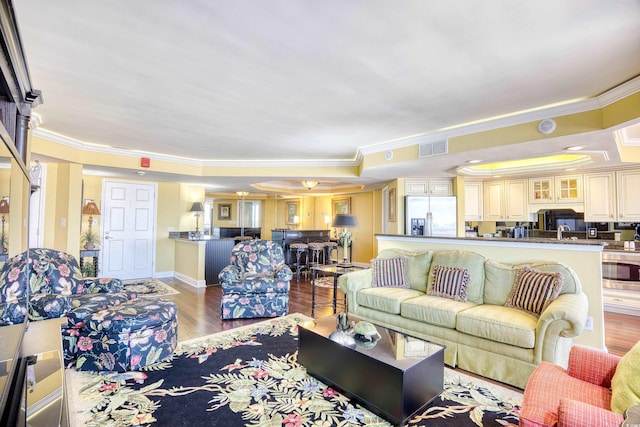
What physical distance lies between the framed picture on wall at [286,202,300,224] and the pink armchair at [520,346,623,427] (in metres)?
9.47

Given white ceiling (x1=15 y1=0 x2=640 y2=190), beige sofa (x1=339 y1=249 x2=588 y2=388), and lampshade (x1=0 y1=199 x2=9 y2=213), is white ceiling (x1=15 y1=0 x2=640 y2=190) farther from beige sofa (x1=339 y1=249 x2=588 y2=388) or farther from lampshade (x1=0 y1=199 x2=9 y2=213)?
beige sofa (x1=339 y1=249 x2=588 y2=388)

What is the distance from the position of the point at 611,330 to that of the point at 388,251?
2759 millimetres

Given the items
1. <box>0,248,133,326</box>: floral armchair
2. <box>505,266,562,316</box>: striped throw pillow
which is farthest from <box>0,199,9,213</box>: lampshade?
<box>505,266,562,316</box>: striped throw pillow

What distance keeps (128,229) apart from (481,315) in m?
6.83

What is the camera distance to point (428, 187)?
6.00 m

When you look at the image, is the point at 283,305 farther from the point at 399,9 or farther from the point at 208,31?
the point at 399,9

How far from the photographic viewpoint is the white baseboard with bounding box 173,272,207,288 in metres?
5.88

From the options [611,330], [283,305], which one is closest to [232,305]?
[283,305]

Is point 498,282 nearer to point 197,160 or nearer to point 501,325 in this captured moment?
point 501,325

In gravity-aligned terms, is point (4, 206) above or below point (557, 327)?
above

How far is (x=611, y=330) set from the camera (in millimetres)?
3648

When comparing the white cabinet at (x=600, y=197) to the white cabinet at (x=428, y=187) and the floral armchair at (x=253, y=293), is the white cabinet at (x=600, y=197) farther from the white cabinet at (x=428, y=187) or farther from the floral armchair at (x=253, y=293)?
the floral armchair at (x=253, y=293)

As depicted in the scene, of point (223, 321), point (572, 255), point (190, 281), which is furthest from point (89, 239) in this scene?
point (572, 255)

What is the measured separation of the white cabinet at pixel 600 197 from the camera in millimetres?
4988
